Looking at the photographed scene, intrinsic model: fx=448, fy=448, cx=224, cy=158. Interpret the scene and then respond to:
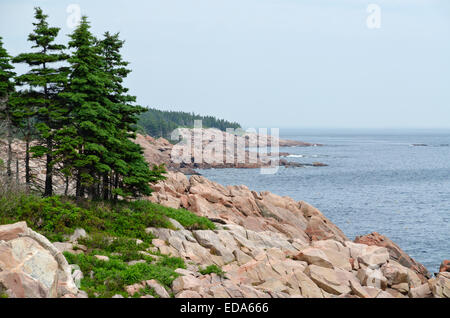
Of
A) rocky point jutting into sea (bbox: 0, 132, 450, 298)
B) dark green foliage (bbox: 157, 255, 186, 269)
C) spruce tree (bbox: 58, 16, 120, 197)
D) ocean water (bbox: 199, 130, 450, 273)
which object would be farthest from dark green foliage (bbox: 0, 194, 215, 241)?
ocean water (bbox: 199, 130, 450, 273)

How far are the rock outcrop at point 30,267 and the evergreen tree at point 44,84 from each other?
12299 mm

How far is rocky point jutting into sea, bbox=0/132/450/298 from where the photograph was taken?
15352mm

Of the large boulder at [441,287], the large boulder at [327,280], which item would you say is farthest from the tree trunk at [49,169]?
the large boulder at [441,287]

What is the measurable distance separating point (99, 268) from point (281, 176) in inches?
3118

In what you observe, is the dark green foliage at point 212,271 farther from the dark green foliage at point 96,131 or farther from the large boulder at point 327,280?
the dark green foliage at point 96,131

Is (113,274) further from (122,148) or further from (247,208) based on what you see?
(247,208)

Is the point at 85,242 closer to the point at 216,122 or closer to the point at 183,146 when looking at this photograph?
the point at 183,146

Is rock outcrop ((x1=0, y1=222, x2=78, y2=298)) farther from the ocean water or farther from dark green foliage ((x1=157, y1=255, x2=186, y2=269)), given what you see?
the ocean water

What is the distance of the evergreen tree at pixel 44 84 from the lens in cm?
2881

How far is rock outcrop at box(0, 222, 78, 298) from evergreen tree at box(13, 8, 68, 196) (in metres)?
12.3

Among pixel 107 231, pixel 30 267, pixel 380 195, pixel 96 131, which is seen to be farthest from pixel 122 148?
pixel 380 195

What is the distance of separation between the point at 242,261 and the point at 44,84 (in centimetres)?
1702
